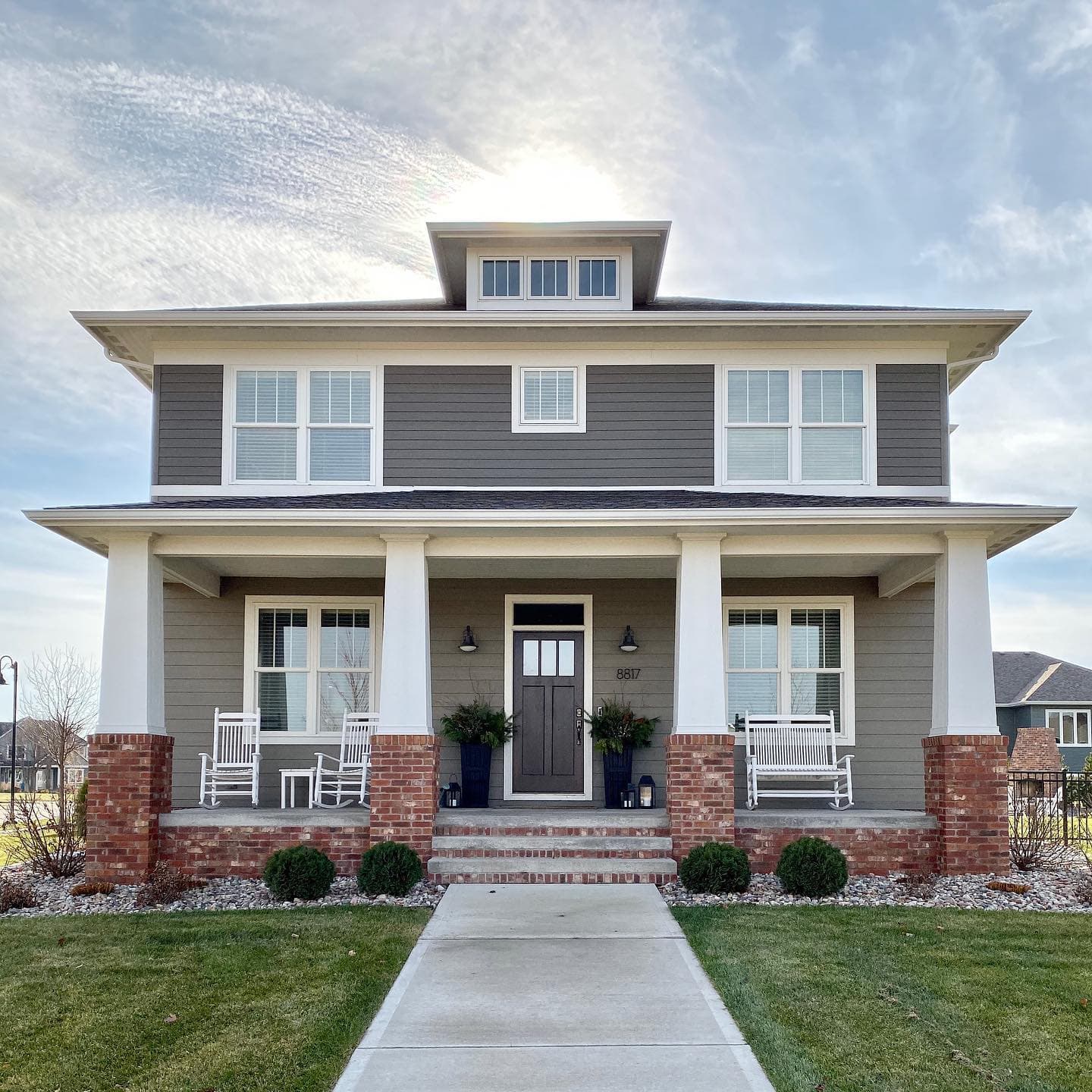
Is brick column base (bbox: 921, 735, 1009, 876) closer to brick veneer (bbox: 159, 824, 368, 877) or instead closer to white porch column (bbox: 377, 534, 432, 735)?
white porch column (bbox: 377, 534, 432, 735)

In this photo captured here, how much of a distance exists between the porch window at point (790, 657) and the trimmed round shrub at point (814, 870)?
3385 mm

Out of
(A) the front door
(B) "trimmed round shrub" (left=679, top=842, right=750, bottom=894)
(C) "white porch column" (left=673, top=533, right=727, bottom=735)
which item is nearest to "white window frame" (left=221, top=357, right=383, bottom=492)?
(A) the front door

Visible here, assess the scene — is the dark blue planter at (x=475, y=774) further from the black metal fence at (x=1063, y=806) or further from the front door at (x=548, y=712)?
the black metal fence at (x=1063, y=806)

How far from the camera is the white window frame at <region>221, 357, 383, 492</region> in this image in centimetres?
1370

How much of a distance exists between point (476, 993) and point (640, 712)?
22.7ft

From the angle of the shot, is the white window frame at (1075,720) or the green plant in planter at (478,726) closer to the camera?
the green plant in planter at (478,726)

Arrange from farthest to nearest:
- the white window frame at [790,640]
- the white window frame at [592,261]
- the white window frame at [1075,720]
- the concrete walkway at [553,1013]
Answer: the white window frame at [1075,720] → the white window frame at [592,261] → the white window frame at [790,640] → the concrete walkway at [553,1013]

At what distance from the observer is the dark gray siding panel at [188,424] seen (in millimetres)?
13719

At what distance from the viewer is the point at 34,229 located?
53.2ft

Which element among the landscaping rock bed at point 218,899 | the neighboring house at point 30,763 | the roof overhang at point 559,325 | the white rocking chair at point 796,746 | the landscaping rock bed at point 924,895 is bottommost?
the neighboring house at point 30,763

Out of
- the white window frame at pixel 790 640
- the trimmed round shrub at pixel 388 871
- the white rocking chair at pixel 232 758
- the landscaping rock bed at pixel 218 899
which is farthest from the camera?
the white window frame at pixel 790 640

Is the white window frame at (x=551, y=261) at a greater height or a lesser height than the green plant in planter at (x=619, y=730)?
greater

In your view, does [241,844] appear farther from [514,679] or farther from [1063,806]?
[1063,806]

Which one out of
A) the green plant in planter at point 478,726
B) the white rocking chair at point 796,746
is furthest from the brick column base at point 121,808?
the white rocking chair at point 796,746
